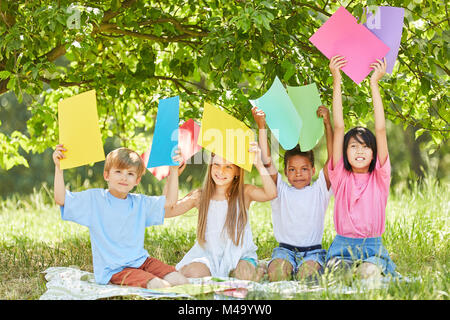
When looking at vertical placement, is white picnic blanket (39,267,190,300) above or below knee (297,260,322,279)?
below

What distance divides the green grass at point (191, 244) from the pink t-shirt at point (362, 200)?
0.37 m

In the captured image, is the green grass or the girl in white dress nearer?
the green grass

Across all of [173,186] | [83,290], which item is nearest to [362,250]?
[173,186]

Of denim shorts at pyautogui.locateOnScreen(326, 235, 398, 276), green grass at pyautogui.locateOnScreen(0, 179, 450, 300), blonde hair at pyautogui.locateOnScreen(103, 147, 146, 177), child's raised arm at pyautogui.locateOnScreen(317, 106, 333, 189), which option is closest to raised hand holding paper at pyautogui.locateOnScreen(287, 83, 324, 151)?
child's raised arm at pyautogui.locateOnScreen(317, 106, 333, 189)

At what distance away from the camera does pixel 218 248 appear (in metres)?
3.63

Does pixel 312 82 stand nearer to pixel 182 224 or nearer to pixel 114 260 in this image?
pixel 114 260

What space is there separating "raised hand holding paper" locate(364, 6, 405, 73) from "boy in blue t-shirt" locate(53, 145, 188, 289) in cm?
143

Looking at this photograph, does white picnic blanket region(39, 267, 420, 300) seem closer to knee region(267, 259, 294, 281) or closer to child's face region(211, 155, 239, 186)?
knee region(267, 259, 294, 281)

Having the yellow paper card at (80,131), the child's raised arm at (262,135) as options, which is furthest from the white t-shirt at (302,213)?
the yellow paper card at (80,131)

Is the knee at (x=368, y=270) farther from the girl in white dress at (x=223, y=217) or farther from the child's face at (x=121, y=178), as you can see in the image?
the child's face at (x=121, y=178)

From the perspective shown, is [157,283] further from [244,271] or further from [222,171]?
[222,171]

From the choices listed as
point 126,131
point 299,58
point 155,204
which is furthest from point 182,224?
point 299,58

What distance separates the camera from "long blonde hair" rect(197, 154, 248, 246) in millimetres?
3631

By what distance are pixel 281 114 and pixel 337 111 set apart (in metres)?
0.34
